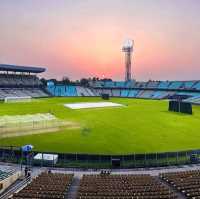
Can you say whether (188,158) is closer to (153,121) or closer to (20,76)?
(153,121)

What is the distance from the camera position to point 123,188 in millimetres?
21578

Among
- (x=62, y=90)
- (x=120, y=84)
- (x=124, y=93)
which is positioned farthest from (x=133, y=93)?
(x=62, y=90)

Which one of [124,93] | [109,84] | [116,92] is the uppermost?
[109,84]

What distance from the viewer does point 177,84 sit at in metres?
153

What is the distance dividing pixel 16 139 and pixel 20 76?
11348 centimetres

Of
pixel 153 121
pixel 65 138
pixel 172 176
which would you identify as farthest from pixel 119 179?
pixel 153 121

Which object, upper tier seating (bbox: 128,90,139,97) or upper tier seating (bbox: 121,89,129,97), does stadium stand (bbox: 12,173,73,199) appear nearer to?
upper tier seating (bbox: 128,90,139,97)

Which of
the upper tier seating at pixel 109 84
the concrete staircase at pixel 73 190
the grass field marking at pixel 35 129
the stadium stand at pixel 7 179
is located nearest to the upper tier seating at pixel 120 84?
the upper tier seating at pixel 109 84

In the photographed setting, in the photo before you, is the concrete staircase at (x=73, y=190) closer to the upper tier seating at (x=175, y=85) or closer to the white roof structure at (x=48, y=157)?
the white roof structure at (x=48, y=157)

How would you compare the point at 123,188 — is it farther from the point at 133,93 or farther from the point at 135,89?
the point at 135,89

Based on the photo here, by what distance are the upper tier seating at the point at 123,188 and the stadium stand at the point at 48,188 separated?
1319 millimetres

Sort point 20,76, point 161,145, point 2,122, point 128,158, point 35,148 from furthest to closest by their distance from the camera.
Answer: point 20,76 → point 2,122 → point 161,145 → point 35,148 → point 128,158

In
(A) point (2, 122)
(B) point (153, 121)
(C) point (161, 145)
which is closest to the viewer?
(C) point (161, 145)

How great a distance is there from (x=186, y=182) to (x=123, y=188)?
16.9ft
